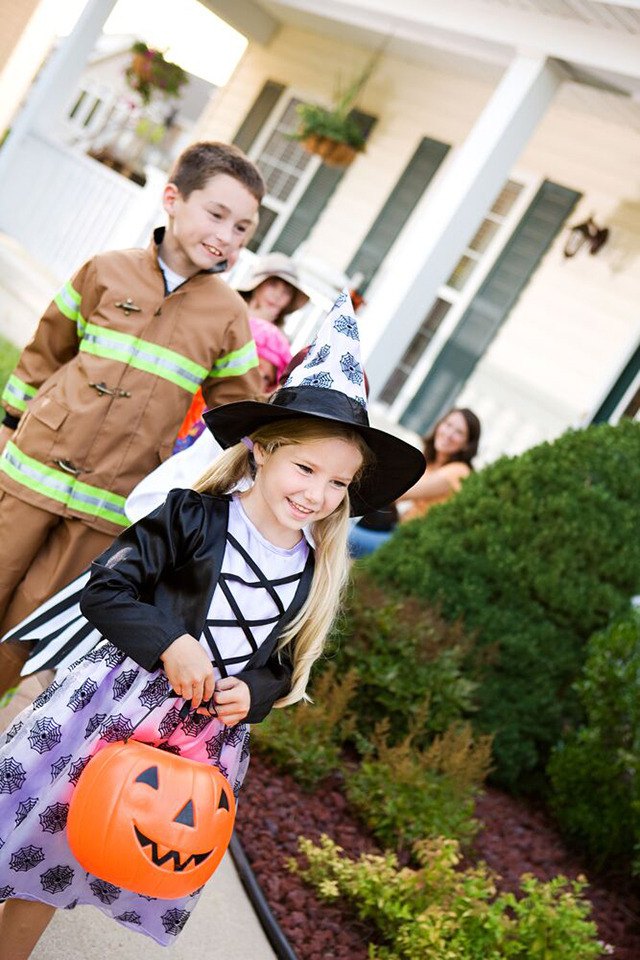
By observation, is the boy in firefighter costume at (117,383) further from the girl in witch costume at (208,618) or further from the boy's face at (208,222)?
the girl in witch costume at (208,618)

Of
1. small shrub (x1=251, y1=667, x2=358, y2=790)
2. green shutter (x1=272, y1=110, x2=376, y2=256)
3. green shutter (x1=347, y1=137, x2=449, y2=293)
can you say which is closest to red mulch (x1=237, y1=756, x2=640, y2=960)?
small shrub (x1=251, y1=667, x2=358, y2=790)

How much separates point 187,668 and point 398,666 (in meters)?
2.63

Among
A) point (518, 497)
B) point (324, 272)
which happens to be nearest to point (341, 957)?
point (518, 497)

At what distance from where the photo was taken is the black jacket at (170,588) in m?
2.16

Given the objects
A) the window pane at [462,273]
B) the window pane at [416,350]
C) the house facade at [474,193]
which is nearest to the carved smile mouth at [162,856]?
the house facade at [474,193]

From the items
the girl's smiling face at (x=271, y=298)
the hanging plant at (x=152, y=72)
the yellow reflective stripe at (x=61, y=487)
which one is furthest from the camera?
the hanging plant at (x=152, y=72)

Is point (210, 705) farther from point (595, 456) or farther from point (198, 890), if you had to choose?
point (595, 456)

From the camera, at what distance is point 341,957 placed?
3.31 m

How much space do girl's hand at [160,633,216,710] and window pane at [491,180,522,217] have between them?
8.63m

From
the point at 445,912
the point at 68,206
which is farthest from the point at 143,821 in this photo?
the point at 68,206

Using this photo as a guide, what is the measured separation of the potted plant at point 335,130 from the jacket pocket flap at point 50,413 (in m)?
8.57

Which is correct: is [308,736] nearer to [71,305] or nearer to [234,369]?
[234,369]

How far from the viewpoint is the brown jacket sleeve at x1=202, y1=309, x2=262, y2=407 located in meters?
3.17

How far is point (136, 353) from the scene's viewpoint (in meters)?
3.03
